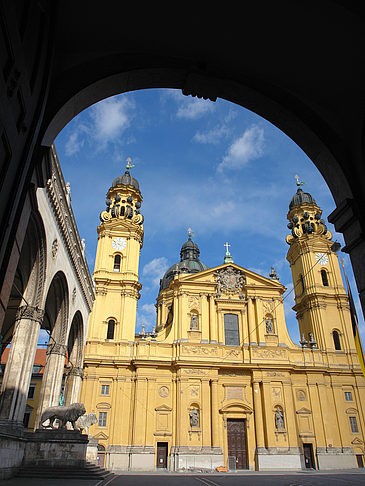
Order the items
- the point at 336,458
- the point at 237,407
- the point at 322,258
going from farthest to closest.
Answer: the point at 322,258
the point at 237,407
the point at 336,458

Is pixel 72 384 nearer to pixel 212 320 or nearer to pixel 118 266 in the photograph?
pixel 118 266

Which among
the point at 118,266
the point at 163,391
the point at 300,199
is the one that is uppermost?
the point at 300,199

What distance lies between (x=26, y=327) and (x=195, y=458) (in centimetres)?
2034

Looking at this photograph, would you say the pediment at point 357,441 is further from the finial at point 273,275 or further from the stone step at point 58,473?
the stone step at point 58,473

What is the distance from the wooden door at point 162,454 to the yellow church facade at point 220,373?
8 cm

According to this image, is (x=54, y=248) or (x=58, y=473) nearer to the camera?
(x=58, y=473)

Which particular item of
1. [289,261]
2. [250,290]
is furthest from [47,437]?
[289,261]

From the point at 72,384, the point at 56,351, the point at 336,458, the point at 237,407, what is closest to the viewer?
the point at 56,351

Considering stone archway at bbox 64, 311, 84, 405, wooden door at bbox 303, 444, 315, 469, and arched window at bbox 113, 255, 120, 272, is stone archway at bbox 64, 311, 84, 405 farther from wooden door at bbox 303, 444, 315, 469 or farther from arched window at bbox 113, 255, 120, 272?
wooden door at bbox 303, 444, 315, 469

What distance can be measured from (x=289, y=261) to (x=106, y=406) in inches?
927

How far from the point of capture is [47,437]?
45.9ft

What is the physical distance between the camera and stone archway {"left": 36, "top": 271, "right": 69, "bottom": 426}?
1686 cm

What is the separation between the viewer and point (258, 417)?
30.2 meters

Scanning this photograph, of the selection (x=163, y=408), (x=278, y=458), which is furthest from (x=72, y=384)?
(x=278, y=458)
